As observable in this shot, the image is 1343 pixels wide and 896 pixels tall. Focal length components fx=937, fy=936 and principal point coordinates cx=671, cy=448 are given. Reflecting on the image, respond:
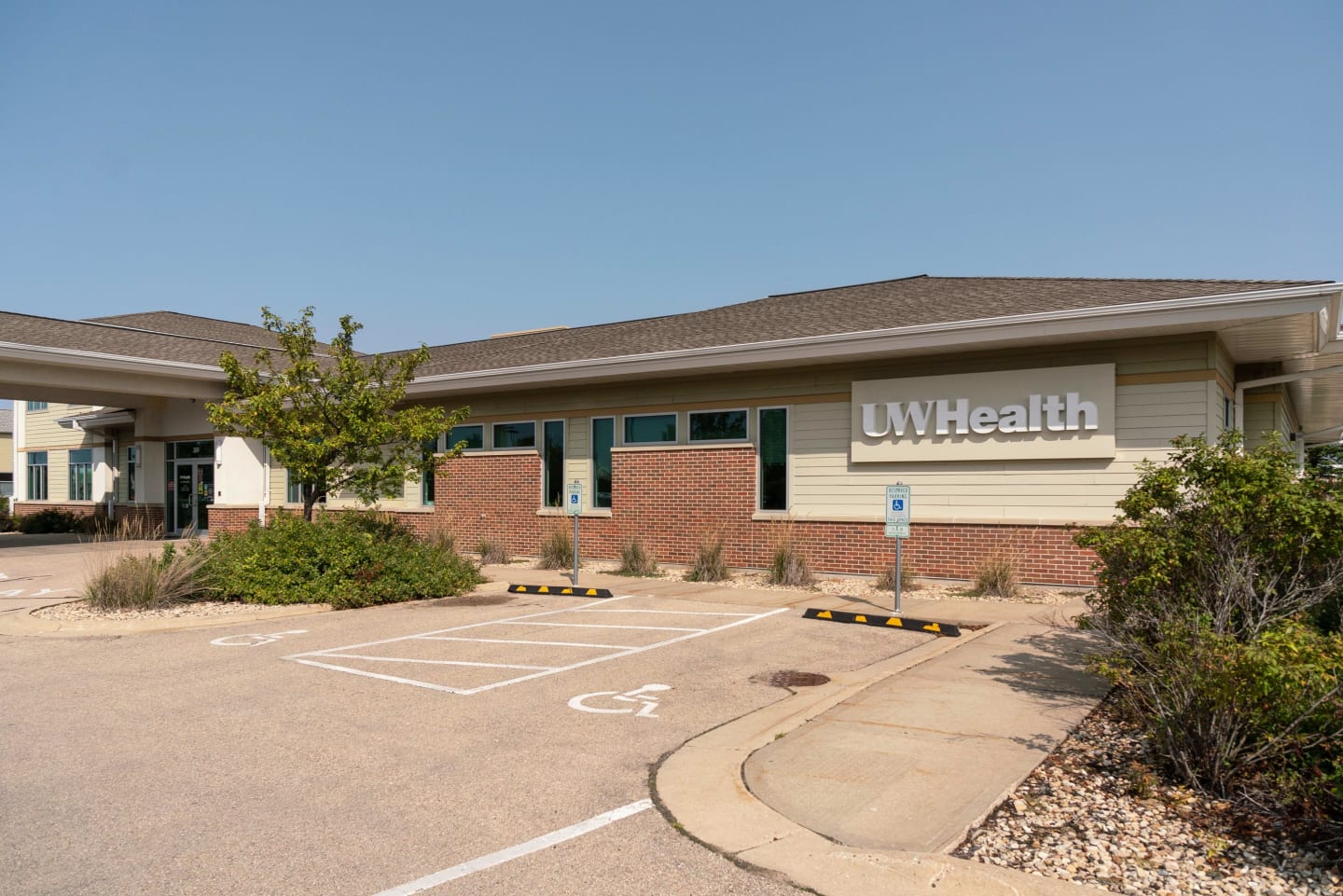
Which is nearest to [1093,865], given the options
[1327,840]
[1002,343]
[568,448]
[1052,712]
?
[1327,840]

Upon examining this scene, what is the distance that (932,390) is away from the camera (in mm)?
15945

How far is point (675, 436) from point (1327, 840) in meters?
15.0

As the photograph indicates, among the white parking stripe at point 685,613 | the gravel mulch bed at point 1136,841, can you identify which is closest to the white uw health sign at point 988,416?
the white parking stripe at point 685,613

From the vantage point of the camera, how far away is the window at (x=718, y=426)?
59.8 feet

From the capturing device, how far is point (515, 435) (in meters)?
21.5

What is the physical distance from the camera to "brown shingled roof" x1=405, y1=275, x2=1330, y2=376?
1445 cm

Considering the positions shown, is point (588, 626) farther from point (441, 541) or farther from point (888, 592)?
point (441, 541)

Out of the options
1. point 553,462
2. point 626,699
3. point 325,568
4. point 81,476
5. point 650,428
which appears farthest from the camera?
point 81,476

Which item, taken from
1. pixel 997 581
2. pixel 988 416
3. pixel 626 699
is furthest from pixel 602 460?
pixel 626 699

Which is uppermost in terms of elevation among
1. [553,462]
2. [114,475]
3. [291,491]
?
[553,462]

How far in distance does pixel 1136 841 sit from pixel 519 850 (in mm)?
3090

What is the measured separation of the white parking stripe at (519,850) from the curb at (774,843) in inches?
9.0

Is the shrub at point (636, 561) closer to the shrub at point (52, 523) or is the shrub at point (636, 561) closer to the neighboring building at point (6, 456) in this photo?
the shrub at point (52, 523)

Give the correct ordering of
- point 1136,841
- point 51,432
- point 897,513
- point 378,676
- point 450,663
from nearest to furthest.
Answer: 1. point 1136,841
2. point 378,676
3. point 450,663
4. point 897,513
5. point 51,432
